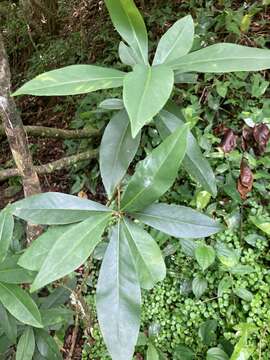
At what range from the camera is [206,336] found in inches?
60.7

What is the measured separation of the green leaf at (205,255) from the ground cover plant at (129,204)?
2.40 ft

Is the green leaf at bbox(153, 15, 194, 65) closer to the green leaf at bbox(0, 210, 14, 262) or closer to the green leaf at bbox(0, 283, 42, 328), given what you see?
the green leaf at bbox(0, 210, 14, 262)

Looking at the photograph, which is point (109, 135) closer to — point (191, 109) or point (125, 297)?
point (125, 297)

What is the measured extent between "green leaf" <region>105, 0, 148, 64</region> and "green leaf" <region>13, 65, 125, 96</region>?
0.38 feet

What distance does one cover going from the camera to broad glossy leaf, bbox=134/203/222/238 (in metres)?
0.79

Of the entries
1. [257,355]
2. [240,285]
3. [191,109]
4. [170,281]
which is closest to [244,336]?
[257,355]

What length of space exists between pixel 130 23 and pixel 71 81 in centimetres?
21

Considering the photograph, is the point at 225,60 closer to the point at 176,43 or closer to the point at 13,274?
the point at 176,43

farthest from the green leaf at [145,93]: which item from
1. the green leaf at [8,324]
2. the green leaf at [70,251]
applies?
the green leaf at [8,324]

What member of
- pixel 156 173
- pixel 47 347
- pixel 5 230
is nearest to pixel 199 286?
pixel 47 347

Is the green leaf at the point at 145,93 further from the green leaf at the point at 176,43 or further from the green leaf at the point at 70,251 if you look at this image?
the green leaf at the point at 70,251

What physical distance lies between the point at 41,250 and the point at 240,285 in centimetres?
106

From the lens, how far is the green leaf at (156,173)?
0.68 metres

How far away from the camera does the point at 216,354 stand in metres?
1.45
